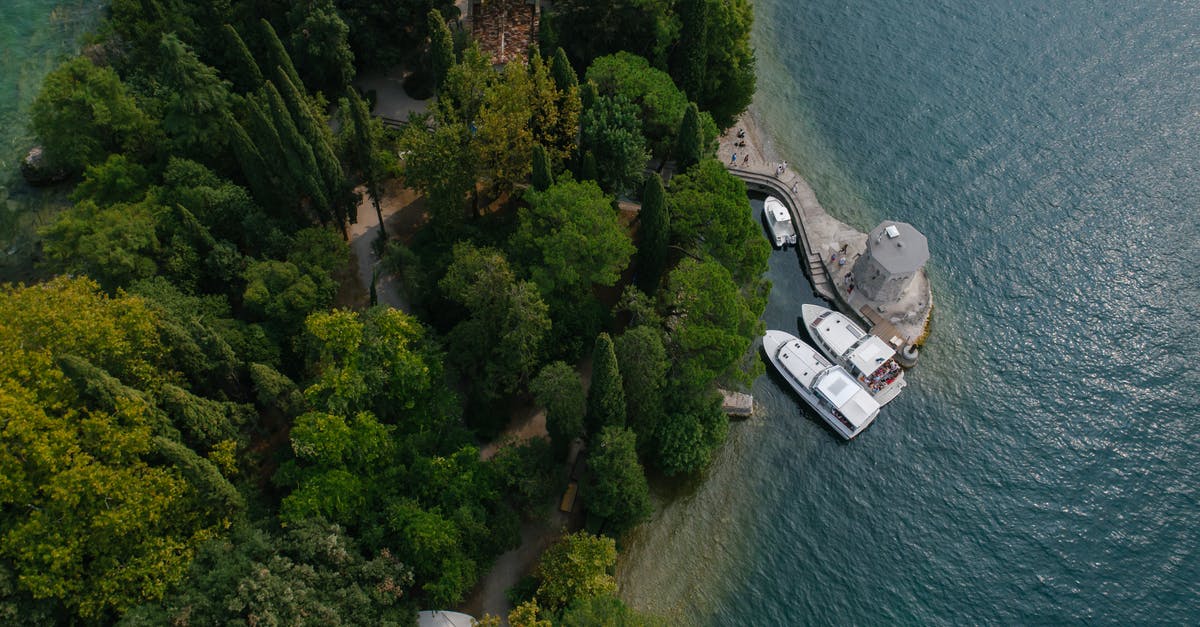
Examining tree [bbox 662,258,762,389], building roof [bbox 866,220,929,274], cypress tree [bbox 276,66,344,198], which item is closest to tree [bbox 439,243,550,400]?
tree [bbox 662,258,762,389]

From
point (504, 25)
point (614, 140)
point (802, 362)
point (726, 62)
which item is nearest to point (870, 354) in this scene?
point (802, 362)

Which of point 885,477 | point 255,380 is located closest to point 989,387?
point 885,477

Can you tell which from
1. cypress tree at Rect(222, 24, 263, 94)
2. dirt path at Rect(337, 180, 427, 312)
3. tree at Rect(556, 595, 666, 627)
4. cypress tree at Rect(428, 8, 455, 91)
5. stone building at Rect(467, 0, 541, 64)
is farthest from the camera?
stone building at Rect(467, 0, 541, 64)

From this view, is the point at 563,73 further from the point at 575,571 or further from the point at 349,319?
the point at 575,571

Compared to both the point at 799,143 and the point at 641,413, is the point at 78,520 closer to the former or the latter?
the point at 641,413

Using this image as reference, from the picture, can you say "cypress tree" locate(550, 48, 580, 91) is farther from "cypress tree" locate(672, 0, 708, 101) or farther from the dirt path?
the dirt path

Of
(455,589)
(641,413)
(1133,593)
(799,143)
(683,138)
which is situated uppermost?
(683,138)
